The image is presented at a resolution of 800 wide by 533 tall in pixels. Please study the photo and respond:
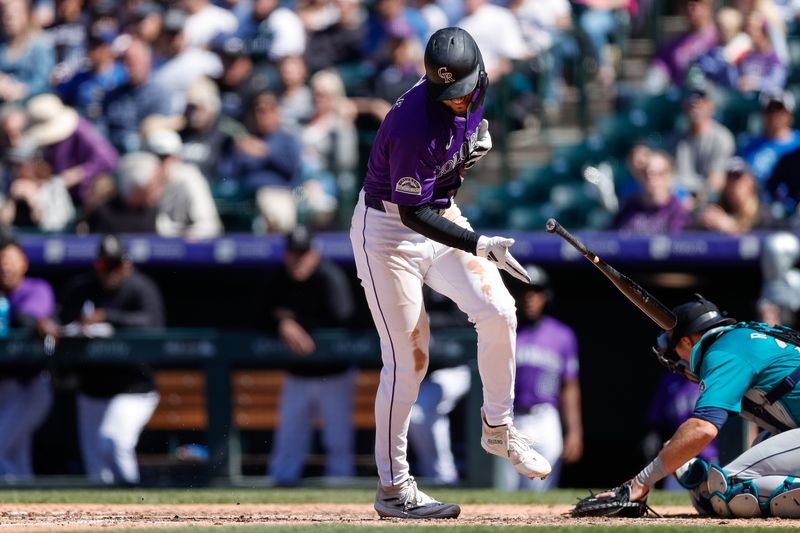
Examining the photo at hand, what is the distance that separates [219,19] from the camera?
12.1m

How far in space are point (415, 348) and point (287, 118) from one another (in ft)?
17.2

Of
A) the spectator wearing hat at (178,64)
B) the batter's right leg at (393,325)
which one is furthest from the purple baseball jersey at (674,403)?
the spectator wearing hat at (178,64)

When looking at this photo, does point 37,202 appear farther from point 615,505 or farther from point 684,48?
point 615,505

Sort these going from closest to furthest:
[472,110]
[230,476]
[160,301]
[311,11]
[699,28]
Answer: [472,110] < [230,476] < [160,301] < [699,28] < [311,11]

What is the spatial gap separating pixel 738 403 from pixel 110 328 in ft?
15.7

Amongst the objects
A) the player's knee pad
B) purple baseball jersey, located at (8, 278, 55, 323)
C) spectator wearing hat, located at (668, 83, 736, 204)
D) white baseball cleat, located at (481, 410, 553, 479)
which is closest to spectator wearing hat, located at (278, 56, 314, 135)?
purple baseball jersey, located at (8, 278, 55, 323)

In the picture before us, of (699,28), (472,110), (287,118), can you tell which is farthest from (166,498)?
(699,28)

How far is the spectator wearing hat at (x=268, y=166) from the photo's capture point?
9.86 m

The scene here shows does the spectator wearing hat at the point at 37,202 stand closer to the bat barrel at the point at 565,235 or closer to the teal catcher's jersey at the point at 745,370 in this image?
the bat barrel at the point at 565,235

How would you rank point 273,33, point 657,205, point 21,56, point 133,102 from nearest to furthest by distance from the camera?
1. point 657,205
2. point 133,102
3. point 273,33
4. point 21,56

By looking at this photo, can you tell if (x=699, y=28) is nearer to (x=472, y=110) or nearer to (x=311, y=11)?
(x=311, y=11)

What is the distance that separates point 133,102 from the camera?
11344 mm

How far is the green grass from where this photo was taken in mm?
7188

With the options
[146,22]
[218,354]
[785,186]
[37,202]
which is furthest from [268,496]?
[146,22]
